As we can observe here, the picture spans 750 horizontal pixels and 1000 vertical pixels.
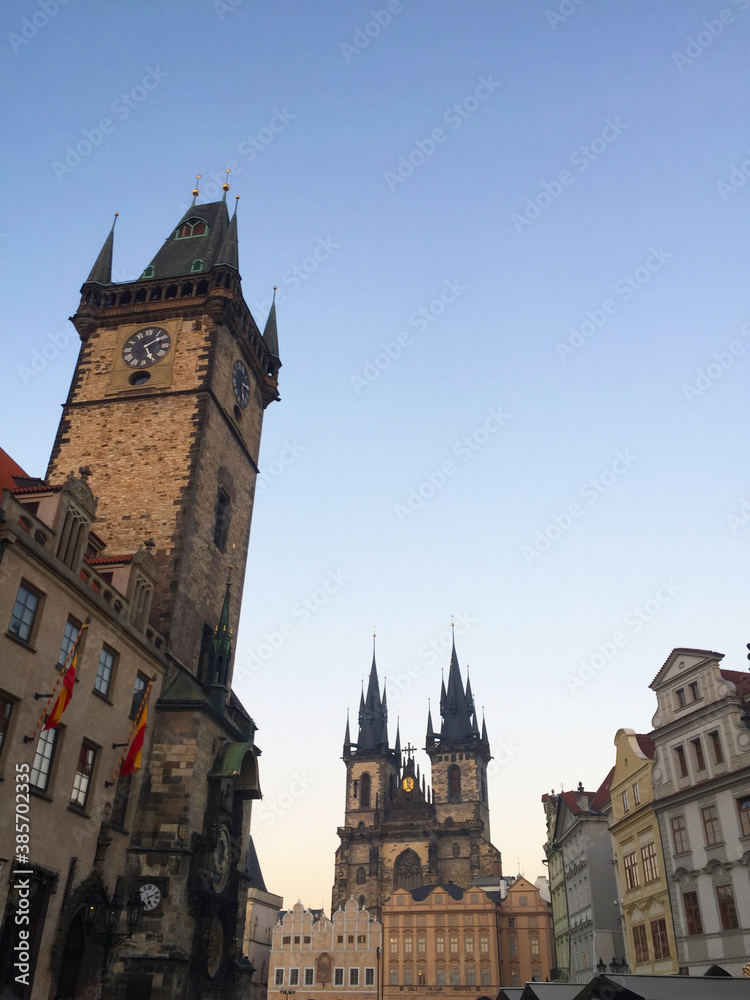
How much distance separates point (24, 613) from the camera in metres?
16.9

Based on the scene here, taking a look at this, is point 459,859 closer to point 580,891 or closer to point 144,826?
point 580,891

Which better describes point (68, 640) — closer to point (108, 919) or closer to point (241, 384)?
point (108, 919)

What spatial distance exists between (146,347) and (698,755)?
23311mm

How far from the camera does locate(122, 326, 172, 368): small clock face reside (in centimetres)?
3008

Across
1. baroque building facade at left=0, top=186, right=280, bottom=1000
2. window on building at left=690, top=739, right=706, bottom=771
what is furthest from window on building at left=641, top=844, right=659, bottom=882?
baroque building facade at left=0, top=186, right=280, bottom=1000

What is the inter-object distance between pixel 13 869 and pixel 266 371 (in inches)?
917

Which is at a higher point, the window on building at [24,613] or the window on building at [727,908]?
the window on building at [24,613]

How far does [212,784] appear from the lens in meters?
22.2

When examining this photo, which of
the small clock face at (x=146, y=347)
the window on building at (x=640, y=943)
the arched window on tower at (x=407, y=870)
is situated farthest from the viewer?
the arched window on tower at (x=407, y=870)

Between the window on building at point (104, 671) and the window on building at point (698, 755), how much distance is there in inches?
706

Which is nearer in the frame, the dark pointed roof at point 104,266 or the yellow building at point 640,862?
the yellow building at point 640,862

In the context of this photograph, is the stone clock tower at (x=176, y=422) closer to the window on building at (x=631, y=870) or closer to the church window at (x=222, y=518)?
the church window at (x=222, y=518)

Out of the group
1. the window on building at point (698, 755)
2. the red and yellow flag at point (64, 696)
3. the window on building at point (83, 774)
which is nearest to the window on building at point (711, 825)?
the window on building at point (698, 755)

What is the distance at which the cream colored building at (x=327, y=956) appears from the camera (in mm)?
74188
